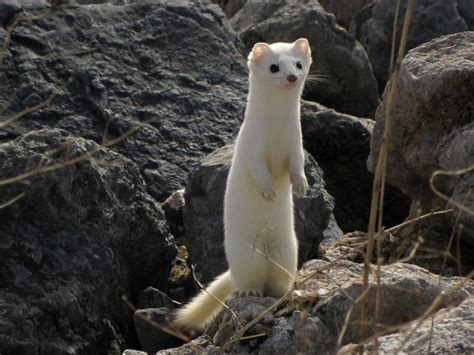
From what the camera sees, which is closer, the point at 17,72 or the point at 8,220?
the point at 8,220

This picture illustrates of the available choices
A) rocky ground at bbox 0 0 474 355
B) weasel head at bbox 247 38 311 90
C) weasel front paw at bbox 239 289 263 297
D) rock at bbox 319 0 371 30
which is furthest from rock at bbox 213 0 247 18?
weasel front paw at bbox 239 289 263 297

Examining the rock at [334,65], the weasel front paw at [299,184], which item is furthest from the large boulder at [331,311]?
the rock at [334,65]

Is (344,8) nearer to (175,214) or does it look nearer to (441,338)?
(175,214)

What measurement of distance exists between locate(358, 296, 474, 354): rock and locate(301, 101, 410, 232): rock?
4131 mm

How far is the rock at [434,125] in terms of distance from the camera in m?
5.91

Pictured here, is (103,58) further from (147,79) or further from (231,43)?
(231,43)

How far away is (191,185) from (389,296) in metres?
2.34

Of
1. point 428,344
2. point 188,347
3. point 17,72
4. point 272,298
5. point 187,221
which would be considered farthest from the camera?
point 17,72

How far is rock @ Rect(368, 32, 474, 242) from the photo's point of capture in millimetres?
5906

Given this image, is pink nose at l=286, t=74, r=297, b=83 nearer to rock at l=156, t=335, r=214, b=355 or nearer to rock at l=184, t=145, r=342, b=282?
rock at l=184, t=145, r=342, b=282


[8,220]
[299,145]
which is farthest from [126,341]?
[299,145]

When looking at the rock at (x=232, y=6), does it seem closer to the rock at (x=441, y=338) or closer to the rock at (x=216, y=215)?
the rock at (x=216, y=215)

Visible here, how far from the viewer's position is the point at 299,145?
5906 millimetres

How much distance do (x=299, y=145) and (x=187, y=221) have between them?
49.1 inches
